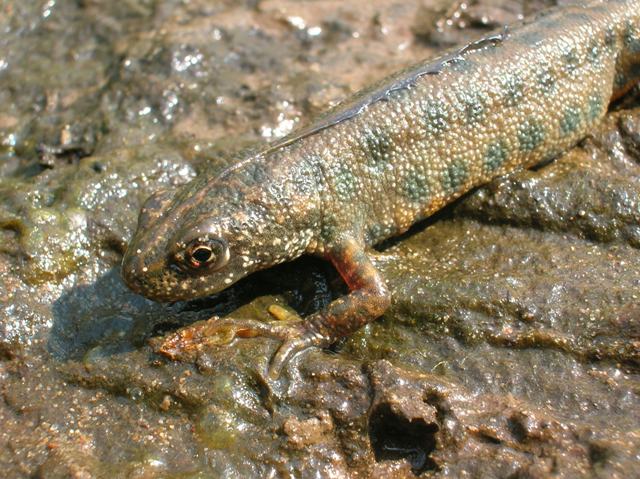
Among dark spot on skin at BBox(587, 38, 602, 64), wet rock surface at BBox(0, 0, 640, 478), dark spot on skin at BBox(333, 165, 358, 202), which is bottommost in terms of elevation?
wet rock surface at BBox(0, 0, 640, 478)

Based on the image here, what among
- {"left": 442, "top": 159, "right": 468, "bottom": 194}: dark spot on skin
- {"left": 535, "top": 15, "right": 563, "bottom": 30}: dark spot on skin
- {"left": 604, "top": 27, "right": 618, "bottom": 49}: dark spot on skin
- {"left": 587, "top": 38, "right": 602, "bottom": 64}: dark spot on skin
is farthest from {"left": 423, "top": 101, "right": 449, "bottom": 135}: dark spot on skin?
{"left": 604, "top": 27, "right": 618, "bottom": 49}: dark spot on skin

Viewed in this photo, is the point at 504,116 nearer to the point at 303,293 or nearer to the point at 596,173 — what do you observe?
the point at 596,173

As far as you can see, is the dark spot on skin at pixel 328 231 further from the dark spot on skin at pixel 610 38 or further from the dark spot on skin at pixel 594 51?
the dark spot on skin at pixel 610 38

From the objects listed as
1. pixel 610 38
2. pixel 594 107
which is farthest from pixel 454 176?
pixel 610 38

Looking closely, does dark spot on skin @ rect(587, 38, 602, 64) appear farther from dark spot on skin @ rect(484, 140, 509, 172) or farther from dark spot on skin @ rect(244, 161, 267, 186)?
dark spot on skin @ rect(244, 161, 267, 186)

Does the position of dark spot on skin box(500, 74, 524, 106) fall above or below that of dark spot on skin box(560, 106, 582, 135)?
above

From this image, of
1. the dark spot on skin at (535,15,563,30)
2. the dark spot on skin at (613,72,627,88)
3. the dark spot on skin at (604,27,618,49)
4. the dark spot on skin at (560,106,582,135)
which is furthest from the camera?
the dark spot on skin at (613,72,627,88)

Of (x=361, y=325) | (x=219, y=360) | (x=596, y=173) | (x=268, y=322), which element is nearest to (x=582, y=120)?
(x=596, y=173)
